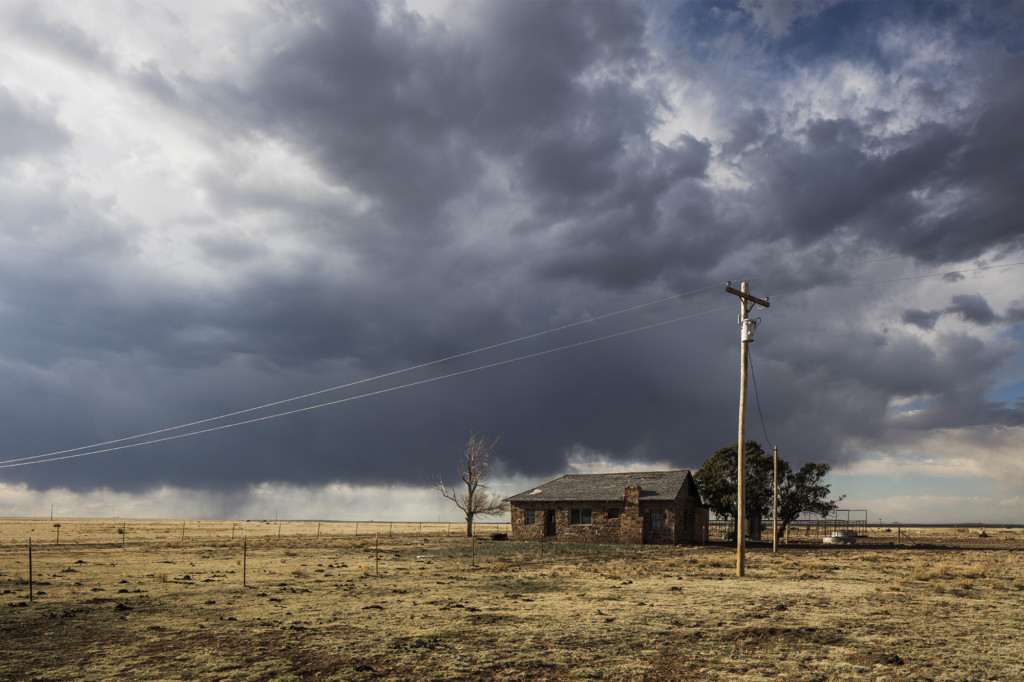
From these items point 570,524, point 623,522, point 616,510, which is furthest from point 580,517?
point 623,522

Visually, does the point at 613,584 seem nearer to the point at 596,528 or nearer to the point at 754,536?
the point at 596,528

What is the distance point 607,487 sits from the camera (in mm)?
54875

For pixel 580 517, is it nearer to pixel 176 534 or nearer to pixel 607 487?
pixel 607 487

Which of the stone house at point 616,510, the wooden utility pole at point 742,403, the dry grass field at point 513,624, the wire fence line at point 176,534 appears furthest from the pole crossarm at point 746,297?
the wire fence line at point 176,534

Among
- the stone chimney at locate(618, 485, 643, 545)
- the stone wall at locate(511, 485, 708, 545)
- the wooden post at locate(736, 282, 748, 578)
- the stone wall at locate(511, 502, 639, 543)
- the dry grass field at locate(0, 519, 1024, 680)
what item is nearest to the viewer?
the dry grass field at locate(0, 519, 1024, 680)

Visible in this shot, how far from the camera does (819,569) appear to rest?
2958 cm

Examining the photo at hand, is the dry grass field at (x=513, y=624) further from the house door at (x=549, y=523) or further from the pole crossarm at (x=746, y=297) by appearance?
the house door at (x=549, y=523)

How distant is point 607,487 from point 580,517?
11.7ft

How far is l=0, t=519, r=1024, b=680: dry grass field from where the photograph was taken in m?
11.3

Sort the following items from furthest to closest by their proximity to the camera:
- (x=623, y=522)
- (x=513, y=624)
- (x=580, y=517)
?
(x=580, y=517), (x=623, y=522), (x=513, y=624)

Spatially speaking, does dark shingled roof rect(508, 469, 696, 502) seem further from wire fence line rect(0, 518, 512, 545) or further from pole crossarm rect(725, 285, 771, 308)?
pole crossarm rect(725, 285, 771, 308)

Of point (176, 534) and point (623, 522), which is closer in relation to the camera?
point (623, 522)

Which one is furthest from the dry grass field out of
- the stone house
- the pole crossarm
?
the stone house

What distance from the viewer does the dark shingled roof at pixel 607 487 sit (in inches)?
2047
